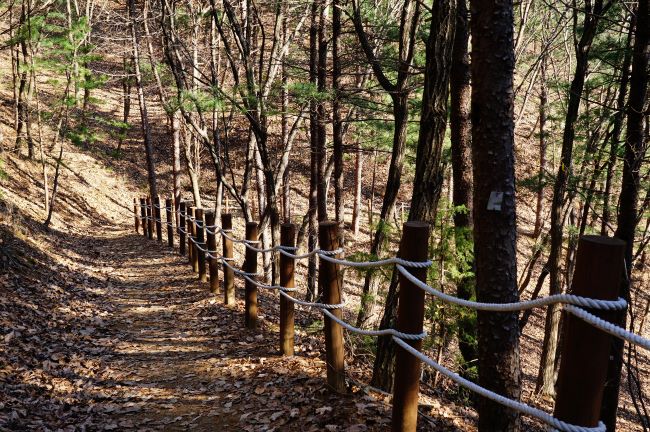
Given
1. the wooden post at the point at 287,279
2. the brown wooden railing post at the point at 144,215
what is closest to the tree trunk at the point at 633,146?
the wooden post at the point at 287,279

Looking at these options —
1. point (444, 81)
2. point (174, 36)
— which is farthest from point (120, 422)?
point (174, 36)

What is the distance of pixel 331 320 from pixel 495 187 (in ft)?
6.05

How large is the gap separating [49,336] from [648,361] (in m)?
21.1

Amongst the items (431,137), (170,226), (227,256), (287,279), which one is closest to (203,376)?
(287,279)

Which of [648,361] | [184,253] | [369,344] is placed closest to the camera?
[369,344]

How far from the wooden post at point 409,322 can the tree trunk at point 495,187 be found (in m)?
0.38

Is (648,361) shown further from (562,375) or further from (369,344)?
(562,375)

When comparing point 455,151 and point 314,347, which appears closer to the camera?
point 314,347

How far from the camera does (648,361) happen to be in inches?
753

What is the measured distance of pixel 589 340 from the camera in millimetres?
1737

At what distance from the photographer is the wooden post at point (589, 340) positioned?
5.59 feet

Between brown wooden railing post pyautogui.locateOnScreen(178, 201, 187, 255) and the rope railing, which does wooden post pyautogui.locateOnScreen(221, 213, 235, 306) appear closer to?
the rope railing

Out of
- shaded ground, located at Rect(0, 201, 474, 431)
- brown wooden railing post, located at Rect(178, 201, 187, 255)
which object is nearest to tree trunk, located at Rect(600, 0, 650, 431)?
shaded ground, located at Rect(0, 201, 474, 431)

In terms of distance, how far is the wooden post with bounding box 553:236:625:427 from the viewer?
5.59 feet
